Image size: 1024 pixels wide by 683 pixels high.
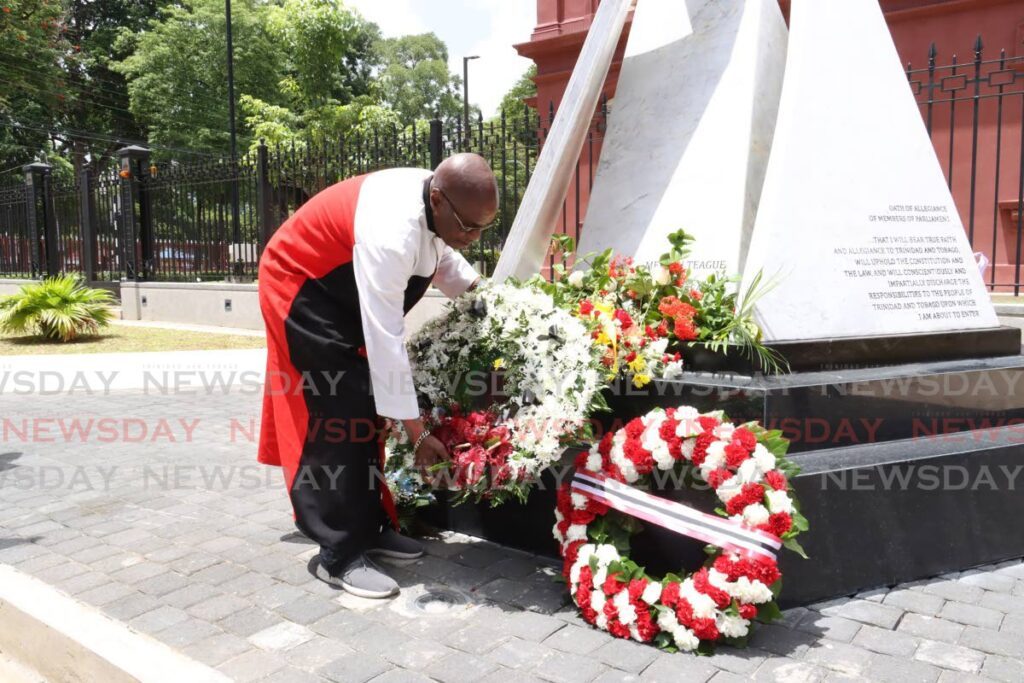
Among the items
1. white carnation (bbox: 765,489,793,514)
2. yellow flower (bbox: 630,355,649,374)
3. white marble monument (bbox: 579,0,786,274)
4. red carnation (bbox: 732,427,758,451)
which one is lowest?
white carnation (bbox: 765,489,793,514)

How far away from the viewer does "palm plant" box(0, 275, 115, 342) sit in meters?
12.2

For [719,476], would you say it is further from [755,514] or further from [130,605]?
[130,605]

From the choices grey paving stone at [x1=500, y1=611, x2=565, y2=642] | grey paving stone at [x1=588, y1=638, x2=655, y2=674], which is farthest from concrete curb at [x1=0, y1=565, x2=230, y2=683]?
grey paving stone at [x1=588, y1=638, x2=655, y2=674]

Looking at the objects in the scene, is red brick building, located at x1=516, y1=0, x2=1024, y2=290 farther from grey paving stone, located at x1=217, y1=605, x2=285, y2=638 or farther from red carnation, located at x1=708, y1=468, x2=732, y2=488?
grey paving stone, located at x1=217, y1=605, x2=285, y2=638

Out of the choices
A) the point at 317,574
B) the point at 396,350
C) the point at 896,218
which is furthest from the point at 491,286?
the point at 896,218

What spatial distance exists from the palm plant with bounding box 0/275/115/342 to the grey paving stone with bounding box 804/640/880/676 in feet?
40.4

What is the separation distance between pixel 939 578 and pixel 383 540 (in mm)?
2262

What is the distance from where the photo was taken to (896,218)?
12.4 ft

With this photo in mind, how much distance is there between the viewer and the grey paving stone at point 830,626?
2.69m

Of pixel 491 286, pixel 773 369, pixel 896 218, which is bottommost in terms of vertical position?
pixel 773 369

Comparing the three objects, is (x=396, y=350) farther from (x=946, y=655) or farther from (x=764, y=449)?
(x=946, y=655)

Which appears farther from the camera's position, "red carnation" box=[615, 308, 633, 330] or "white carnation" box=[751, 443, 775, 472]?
"red carnation" box=[615, 308, 633, 330]

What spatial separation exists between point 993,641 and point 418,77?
4861cm

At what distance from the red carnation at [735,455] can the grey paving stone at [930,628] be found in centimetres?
79
